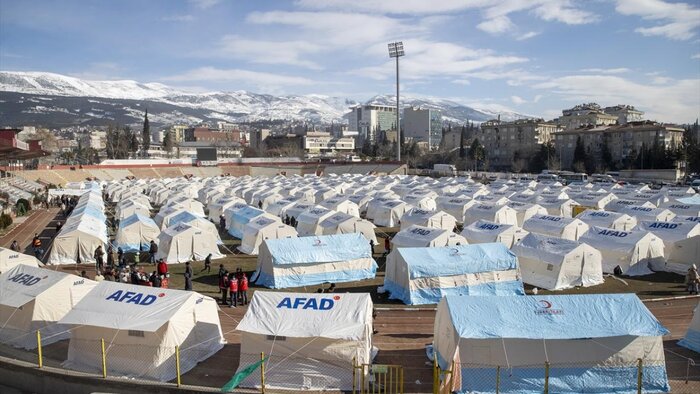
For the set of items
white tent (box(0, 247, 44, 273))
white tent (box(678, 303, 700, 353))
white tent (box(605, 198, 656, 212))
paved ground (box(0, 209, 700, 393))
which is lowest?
paved ground (box(0, 209, 700, 393))

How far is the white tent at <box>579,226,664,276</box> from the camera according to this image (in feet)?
69.0

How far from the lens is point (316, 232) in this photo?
27.1 m

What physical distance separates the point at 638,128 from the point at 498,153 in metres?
30.8

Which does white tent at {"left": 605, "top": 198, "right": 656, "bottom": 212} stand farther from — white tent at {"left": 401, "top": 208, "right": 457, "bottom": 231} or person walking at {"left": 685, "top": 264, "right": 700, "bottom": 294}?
person walking at {"left": 685, "top": 264, "right": 700, "bottom": 294}

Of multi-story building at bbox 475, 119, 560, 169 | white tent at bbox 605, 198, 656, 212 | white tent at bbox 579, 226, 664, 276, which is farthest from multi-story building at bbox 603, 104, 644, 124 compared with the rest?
white tent at bbox 579, 226, 664, 276

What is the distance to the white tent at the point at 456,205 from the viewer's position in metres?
34.7

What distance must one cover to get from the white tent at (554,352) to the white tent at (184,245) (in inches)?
633

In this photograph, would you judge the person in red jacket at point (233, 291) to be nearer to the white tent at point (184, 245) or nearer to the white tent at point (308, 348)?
the white tent at point (308, 348)

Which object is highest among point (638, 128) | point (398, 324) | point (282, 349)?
point (638, 128)

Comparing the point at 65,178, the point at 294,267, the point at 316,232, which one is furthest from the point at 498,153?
the point at 294,267

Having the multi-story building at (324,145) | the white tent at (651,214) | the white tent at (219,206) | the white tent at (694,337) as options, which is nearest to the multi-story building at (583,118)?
the multi-story building at (324,145)

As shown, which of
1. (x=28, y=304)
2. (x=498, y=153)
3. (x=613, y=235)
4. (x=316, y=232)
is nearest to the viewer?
(x=28, y=304)

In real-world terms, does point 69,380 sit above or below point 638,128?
below

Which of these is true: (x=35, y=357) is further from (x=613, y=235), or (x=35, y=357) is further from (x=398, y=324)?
(x=613, y=235)
